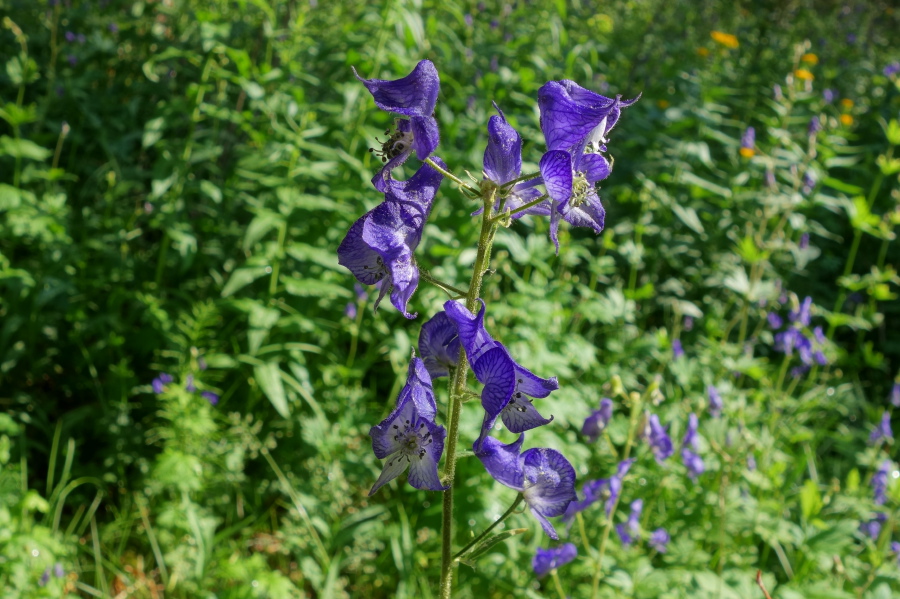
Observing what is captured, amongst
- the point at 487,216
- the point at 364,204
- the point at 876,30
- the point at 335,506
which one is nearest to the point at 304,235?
the point at 364,204

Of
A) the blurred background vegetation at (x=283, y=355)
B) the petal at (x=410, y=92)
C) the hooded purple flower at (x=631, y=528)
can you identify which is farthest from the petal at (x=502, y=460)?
the hooded purple flower at (x=631, y=528)

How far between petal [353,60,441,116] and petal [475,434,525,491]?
1.62 ft

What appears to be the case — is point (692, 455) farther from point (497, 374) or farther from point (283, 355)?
point (497, 374)

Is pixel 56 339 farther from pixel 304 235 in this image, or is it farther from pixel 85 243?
pixel 304 235

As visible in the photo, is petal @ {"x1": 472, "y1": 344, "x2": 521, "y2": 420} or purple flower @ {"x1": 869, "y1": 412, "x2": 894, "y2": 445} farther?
purple flower @ {"x1": 869, "y1": 412, "x2": 894, "y2": 445}

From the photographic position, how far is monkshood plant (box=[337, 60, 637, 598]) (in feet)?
3.45

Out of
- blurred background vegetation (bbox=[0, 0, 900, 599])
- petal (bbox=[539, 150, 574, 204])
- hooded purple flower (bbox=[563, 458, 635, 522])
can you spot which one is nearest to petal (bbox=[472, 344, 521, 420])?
petal (bbox=[539, 150, 574, 204])

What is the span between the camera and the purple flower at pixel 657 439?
7.54 feet

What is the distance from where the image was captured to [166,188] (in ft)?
9.41

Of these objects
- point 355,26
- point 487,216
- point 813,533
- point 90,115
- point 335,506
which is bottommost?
point 335,506

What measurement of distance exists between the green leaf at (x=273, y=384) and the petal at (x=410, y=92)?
164cm

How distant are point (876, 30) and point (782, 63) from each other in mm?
4513

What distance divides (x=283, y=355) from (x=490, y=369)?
1895mm

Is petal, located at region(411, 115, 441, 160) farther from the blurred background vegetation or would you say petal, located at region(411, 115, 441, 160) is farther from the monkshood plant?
the blurred background vegetation
